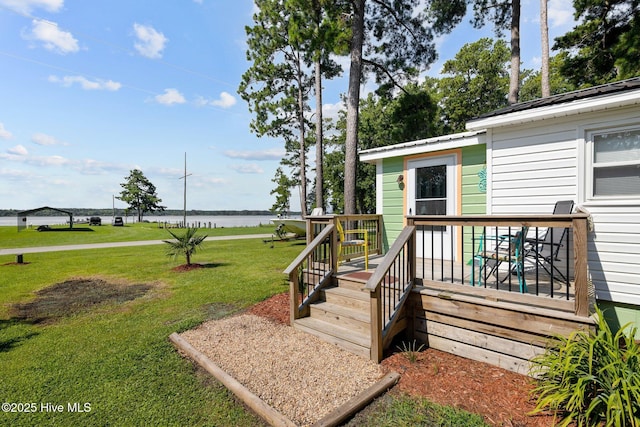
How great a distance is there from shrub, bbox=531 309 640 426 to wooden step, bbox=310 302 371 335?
167 cm

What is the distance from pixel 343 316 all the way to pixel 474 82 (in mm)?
20477

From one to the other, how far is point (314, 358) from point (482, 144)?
4520 mm

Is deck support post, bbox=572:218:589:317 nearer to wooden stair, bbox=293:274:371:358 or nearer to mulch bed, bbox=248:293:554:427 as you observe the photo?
mulch bed, bbox=248:293:554:427

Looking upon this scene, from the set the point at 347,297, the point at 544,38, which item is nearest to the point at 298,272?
the point at 347,297

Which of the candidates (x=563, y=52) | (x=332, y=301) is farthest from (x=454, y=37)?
(x=332, y=301)

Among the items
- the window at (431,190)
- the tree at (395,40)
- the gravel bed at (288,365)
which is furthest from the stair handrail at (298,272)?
the tree at (395,40)

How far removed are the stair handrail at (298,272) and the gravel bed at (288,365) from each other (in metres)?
0.31

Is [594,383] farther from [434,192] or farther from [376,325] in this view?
[434,192]

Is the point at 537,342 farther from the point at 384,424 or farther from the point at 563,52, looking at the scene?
the point at 563,52

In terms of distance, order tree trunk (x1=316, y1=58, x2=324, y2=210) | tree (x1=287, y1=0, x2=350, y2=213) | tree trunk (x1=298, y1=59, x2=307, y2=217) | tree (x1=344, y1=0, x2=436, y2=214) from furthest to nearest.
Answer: tree trunk (x1=298, y1=59, x2=307, y2=217), tree trunk (x1=316, y1=58, x2=324, y2=210), tree (x1=344, y1=0, x2=436, y2=214), tree (x1=287, y1=0, x2=350, y2=213)

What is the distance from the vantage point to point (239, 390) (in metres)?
2.56

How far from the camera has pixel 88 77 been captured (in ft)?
30.7

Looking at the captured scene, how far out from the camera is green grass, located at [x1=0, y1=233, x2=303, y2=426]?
7.67 ft

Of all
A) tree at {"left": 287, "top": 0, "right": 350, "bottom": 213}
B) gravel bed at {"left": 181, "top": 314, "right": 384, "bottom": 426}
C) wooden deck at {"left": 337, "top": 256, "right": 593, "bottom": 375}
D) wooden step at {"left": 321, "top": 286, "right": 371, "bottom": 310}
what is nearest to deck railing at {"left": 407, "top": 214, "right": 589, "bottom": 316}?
wooden deck at {"left": 337, "top": 256, "right": 593, "bottom": 375}
